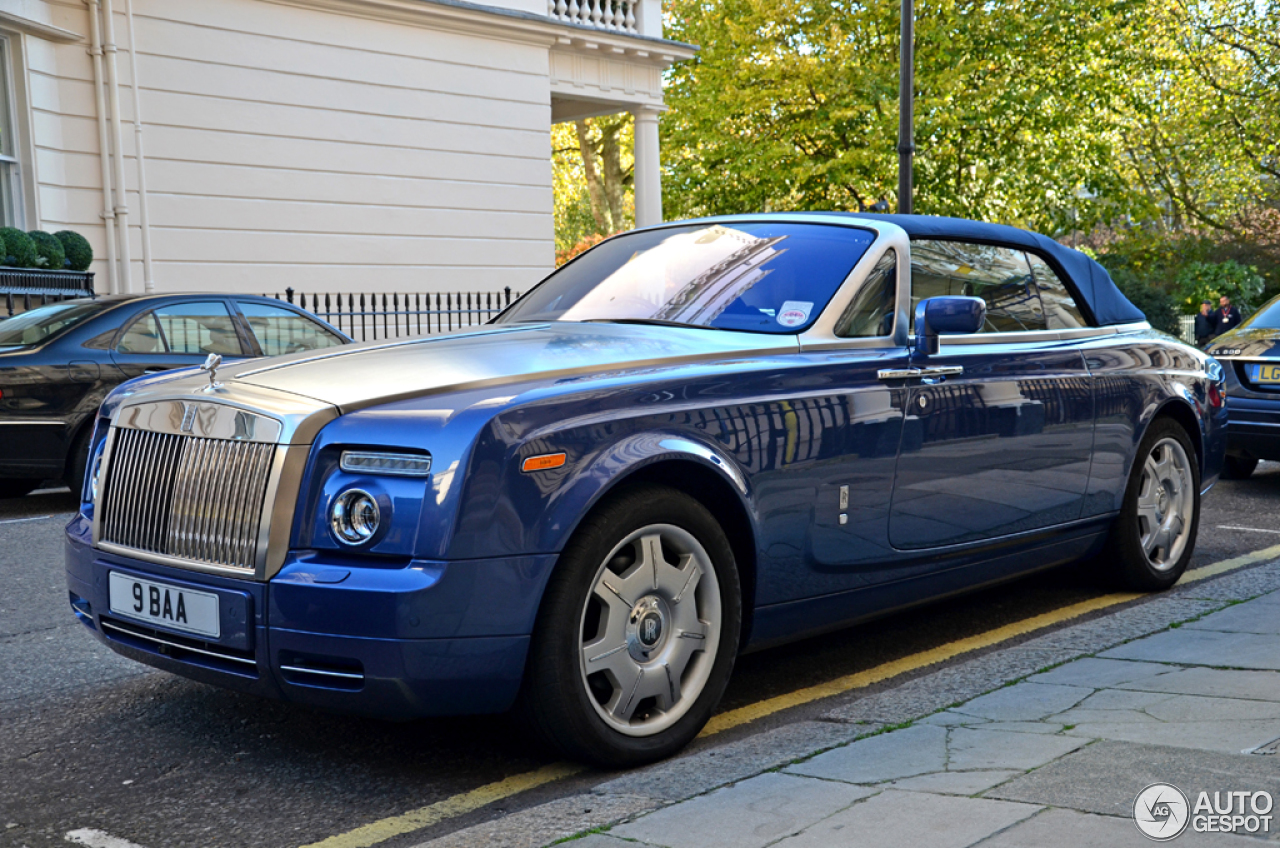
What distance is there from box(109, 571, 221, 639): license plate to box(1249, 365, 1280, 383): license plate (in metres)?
7.91

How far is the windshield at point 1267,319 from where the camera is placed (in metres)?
9.56

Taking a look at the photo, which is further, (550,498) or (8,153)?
(8,153)

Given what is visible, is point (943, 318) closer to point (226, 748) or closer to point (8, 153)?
point (226, 748)

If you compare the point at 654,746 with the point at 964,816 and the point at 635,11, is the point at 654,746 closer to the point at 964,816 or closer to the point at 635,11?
the point at 964,816

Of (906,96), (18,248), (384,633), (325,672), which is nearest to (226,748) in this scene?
(325,672)

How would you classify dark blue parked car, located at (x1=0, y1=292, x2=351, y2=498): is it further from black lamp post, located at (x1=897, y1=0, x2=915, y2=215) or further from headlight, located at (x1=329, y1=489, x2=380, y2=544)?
black lamp post, located at (x1=897, y1=0, x2=915, y2=215)

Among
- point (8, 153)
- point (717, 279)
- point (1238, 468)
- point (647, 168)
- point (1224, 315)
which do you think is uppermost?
point (647, 168)

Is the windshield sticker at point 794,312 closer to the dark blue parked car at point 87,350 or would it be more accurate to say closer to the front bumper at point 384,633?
the front bumper at point 384,633

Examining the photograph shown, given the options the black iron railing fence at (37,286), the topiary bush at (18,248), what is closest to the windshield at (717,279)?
the black iron railing fence at (37,286)

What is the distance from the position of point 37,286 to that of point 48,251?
0.53m

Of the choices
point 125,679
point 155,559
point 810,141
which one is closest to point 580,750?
point 155,559

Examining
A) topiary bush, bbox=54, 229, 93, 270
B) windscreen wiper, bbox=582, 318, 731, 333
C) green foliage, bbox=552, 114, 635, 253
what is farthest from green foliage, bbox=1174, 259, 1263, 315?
windscreen wiper, bbox=582, 318, 731, 333

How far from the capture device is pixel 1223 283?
32.5 meters

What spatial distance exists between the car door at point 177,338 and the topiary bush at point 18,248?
14.9 feet
